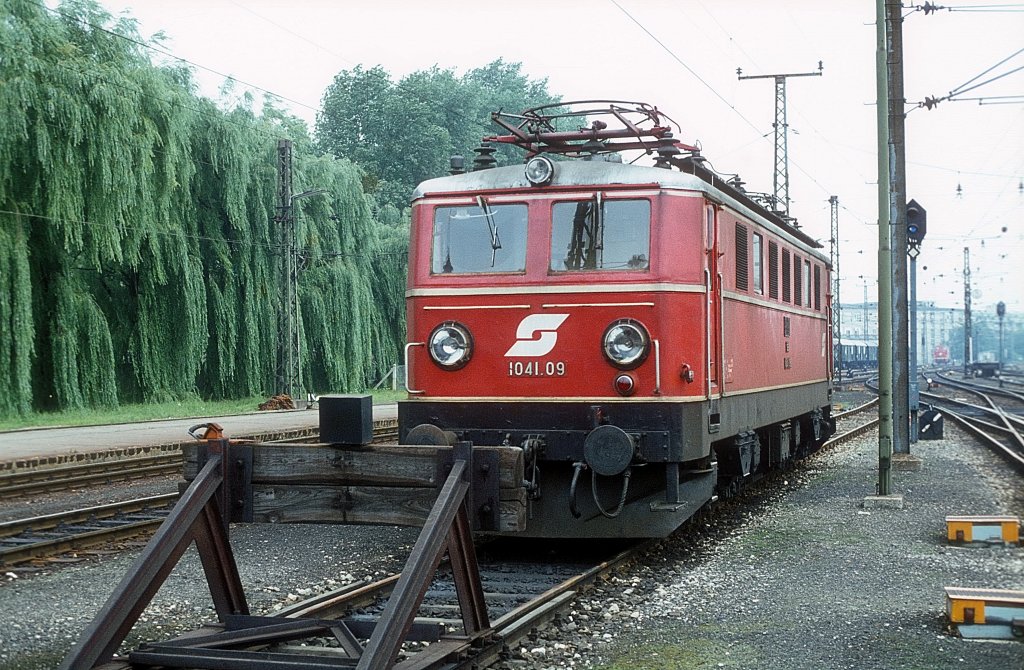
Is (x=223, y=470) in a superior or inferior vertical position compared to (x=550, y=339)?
inferior

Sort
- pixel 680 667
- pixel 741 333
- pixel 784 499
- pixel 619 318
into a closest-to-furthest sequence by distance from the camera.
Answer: pixel 680 667
pixel 619 318
pixel 741 333
pixel 784 499

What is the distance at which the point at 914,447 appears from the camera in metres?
20.4

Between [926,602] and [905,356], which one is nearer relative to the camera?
[926,602]

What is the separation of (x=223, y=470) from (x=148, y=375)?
20140mm

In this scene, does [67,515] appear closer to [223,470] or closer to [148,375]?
[223,470]

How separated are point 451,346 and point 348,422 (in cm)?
345

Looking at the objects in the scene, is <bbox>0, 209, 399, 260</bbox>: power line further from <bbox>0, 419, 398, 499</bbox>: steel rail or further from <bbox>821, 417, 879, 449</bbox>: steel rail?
<bbox>821, 417, 879, 449</bbox>: steel rail

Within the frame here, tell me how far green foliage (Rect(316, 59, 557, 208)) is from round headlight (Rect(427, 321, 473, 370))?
48.3 m

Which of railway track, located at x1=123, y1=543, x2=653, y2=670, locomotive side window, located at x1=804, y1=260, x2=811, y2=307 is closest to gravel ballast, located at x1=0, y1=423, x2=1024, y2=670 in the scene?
railway track, located at x1=123, y1=543, x2=653, y2=670

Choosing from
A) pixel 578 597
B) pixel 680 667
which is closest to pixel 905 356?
pixel 578 597

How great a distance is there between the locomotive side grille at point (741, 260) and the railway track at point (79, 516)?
19.2 feet

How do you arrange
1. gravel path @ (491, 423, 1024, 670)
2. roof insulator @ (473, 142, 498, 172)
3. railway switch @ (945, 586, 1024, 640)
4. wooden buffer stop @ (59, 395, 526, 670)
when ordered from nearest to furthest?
wooden buffer stop @ (59, 395, 526, 670)
gravel path @ (491, 423, 1024, 670)
railway switch @ (945, 586, 1024, 640)
roof insulator @ (473, 142, 498, 172)

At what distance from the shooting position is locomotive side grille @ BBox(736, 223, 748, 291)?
10641mm

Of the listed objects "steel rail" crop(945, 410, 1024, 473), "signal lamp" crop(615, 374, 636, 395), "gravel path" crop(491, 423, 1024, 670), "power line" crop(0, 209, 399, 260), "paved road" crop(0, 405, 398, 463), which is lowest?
"gravel path" crop(491, 423, 1024, 670)
